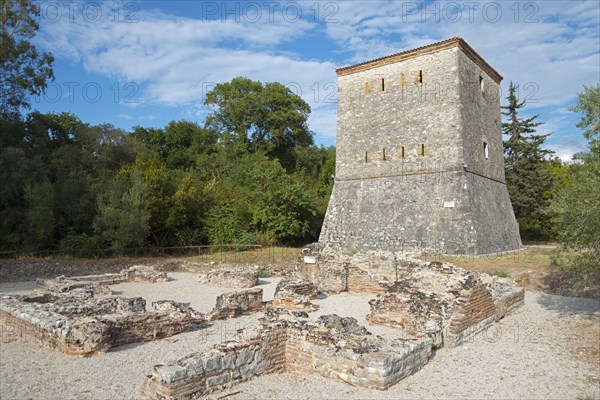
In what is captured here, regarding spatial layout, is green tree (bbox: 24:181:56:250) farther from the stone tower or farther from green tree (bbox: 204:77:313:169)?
green tree (bbox: 204:77:313:169)

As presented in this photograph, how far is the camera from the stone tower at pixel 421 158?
1970 cm

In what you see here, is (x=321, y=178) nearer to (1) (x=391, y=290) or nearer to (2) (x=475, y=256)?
(2) (x=475, y=256)

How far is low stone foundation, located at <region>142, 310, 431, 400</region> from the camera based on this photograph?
507cm

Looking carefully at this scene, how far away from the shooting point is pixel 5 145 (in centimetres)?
2434

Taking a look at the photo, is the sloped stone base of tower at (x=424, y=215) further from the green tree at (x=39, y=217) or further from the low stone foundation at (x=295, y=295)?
the green tree at (x=39, y=217)

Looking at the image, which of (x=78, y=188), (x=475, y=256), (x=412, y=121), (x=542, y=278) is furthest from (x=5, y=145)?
(x=542, y=278)

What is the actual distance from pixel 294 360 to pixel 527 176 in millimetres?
30470

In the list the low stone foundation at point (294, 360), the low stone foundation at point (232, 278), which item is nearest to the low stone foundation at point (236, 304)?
the low stone foundation at point (294, 360)

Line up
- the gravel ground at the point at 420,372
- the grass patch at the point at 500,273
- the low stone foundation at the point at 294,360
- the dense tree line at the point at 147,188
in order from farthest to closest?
the dense tree line at the point at 147,188 < the grass patch at the point at 500,273 < the gravel ground at the point at 420,372 < the low stone foundation at the point at 294,360

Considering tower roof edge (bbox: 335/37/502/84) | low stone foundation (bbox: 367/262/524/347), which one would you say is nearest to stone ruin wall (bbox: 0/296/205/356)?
low stone foundation (bbox: 367/262/524/347)

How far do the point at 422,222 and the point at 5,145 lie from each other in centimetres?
2464

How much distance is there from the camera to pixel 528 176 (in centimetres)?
3092

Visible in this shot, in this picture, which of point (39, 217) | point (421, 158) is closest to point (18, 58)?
point (39, 217)

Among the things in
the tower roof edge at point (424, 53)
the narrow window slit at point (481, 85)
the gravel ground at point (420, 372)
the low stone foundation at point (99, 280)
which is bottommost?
the gravel ground at point (420, 372)
